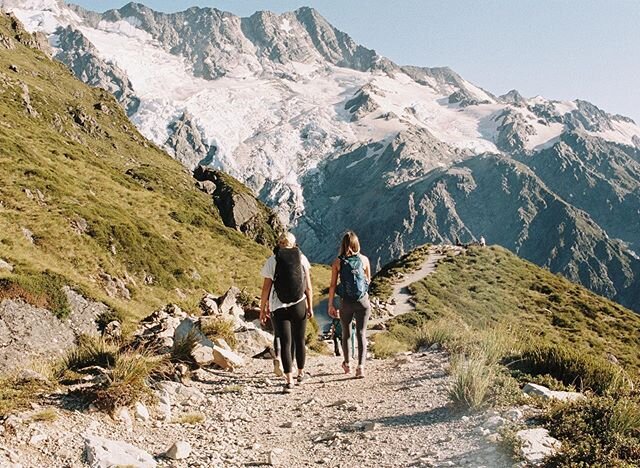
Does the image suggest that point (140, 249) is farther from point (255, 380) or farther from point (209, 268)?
point (255, 380)

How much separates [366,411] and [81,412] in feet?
15.9

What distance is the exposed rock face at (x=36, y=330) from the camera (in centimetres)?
1695

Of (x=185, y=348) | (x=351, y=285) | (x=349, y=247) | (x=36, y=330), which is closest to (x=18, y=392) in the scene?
(x=185, y=348)

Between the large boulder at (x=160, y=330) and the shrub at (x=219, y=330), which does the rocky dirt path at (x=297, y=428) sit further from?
the shrub at (x=219, y=330)

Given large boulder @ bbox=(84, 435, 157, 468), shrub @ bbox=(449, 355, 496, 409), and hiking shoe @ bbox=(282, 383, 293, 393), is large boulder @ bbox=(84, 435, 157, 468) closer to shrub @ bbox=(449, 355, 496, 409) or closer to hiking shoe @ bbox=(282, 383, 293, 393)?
hiking shoe @ bbox=(282, 383, 293, 393)

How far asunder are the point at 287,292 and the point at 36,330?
42.0ft

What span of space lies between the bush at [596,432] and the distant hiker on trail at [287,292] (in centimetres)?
513

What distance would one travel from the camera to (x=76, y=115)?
86.9 metres

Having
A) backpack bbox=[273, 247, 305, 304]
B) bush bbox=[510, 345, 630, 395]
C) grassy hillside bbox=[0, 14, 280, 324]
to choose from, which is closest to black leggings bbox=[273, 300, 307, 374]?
backpack bbox=[273, 247, 305, 304]

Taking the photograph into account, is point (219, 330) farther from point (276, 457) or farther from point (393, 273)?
point (393, 273)

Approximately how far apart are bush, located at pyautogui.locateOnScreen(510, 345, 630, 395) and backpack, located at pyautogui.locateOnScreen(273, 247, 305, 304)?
4.69 m

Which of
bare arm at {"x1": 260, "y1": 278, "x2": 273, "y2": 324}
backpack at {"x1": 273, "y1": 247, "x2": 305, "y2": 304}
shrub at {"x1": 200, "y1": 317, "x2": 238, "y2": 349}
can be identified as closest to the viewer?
backpack at {"x1": 273, "y1": 247, "x2": 305, "y2": 304}

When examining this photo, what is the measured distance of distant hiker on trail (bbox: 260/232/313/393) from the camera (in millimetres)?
10641

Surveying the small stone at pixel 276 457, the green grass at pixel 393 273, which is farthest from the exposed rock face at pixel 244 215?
the small stone at pixel 276 457
